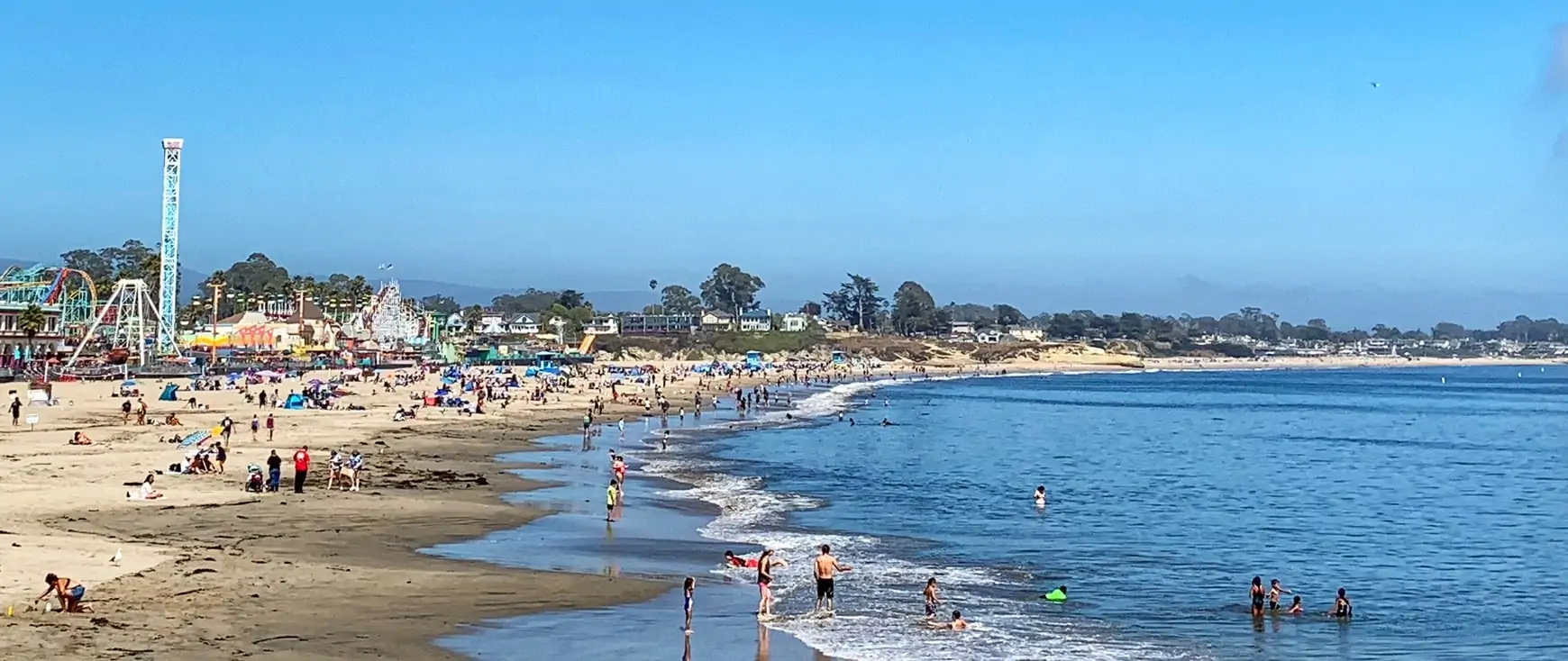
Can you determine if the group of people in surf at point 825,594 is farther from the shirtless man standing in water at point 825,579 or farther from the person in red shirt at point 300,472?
the person in red shirt at point 300,472

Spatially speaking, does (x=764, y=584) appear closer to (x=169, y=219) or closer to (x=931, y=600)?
(x=931, y=600)

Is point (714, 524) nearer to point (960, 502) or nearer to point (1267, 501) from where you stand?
point (960, 502)

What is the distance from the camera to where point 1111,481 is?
1671 inches

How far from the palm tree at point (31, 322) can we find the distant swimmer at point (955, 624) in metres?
77.1

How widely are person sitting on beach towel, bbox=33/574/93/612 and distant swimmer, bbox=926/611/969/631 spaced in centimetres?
1002

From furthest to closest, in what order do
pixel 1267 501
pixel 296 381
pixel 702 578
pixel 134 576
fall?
pixel 296 381 < pixel 1267 501 < pixel 702 578 < pixel 134 576

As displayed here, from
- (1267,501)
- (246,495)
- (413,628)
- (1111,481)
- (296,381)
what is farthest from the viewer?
(296,381)

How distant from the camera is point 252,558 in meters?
21.1

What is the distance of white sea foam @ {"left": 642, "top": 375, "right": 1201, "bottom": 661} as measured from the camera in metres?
17.9

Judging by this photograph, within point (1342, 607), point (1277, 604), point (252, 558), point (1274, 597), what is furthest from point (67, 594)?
point (1342, 607)

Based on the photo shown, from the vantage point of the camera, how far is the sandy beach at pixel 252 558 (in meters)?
16.0

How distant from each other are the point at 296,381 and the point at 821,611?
67306mm

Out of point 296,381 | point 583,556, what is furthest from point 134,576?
point 296,381

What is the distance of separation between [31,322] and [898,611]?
7638cm
